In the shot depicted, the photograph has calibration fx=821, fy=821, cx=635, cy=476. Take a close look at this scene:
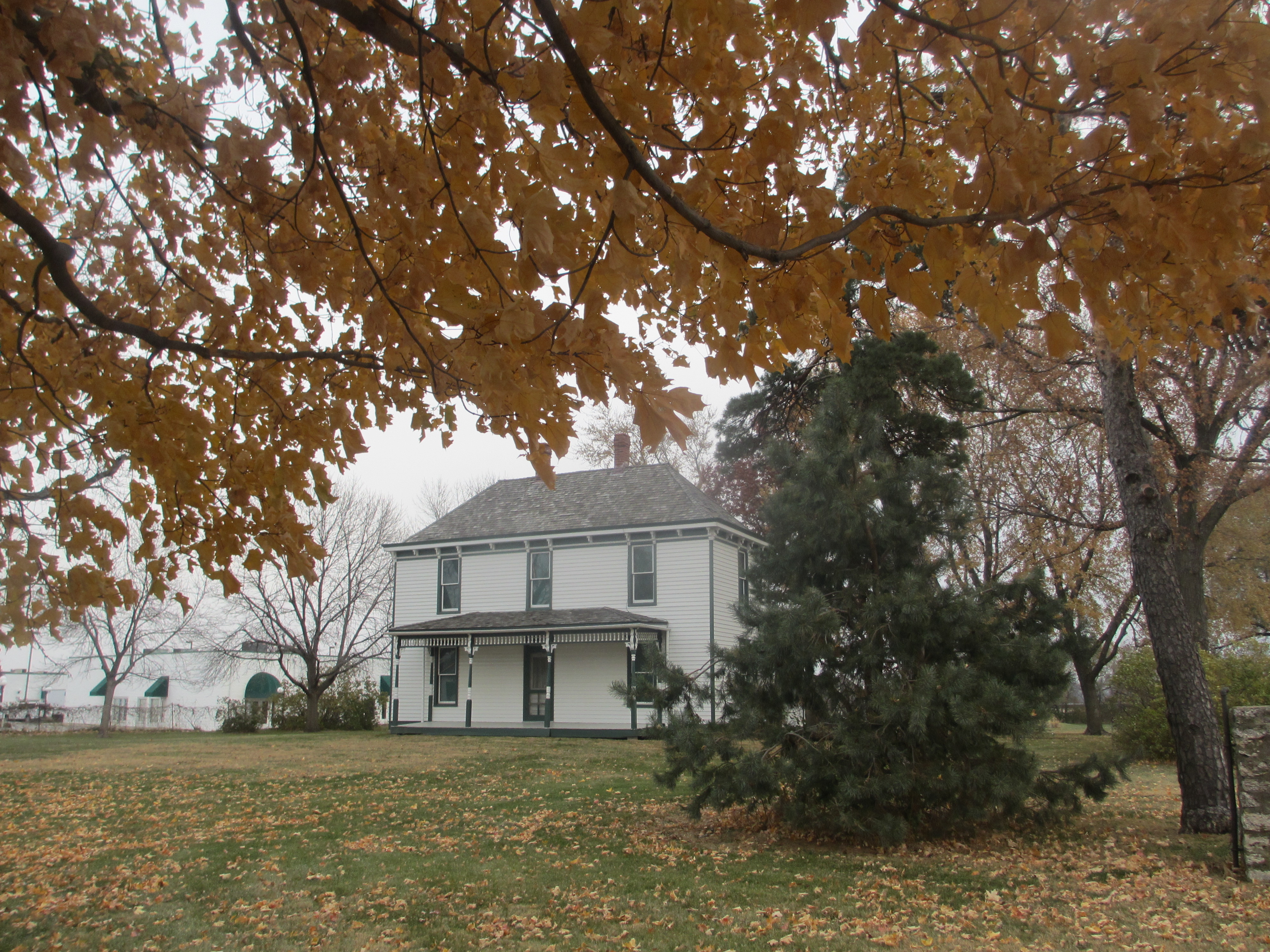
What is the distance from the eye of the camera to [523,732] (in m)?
20.9

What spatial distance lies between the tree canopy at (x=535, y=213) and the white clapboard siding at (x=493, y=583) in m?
18.1

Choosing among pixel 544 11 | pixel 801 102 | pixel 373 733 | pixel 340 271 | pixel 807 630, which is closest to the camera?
pixel 544 11

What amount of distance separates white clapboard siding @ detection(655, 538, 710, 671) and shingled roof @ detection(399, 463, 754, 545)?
2.92 feet

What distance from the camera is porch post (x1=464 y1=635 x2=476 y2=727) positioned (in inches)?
852

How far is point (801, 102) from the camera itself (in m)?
3.99

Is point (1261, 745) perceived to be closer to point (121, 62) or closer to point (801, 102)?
point (801, 102)

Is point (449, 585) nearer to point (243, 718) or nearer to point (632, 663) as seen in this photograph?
point (632, 663)

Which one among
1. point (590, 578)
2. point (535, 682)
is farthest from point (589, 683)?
point (590, 578)

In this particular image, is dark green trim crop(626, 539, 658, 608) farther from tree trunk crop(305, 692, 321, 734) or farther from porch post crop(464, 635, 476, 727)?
tree trunk crop(305, 692, 321, 734)

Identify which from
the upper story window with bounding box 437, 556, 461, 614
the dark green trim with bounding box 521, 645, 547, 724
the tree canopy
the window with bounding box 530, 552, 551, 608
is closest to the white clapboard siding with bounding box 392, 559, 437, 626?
the upper story window with bounding box 437, 556, 461, 614


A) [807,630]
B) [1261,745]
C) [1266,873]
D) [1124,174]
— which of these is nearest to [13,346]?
[1124,174]

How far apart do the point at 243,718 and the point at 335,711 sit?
9.77ft

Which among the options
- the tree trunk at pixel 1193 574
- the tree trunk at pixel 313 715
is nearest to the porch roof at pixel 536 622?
the tree trunk at pixel 313 715

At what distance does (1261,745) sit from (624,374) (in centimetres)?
583
